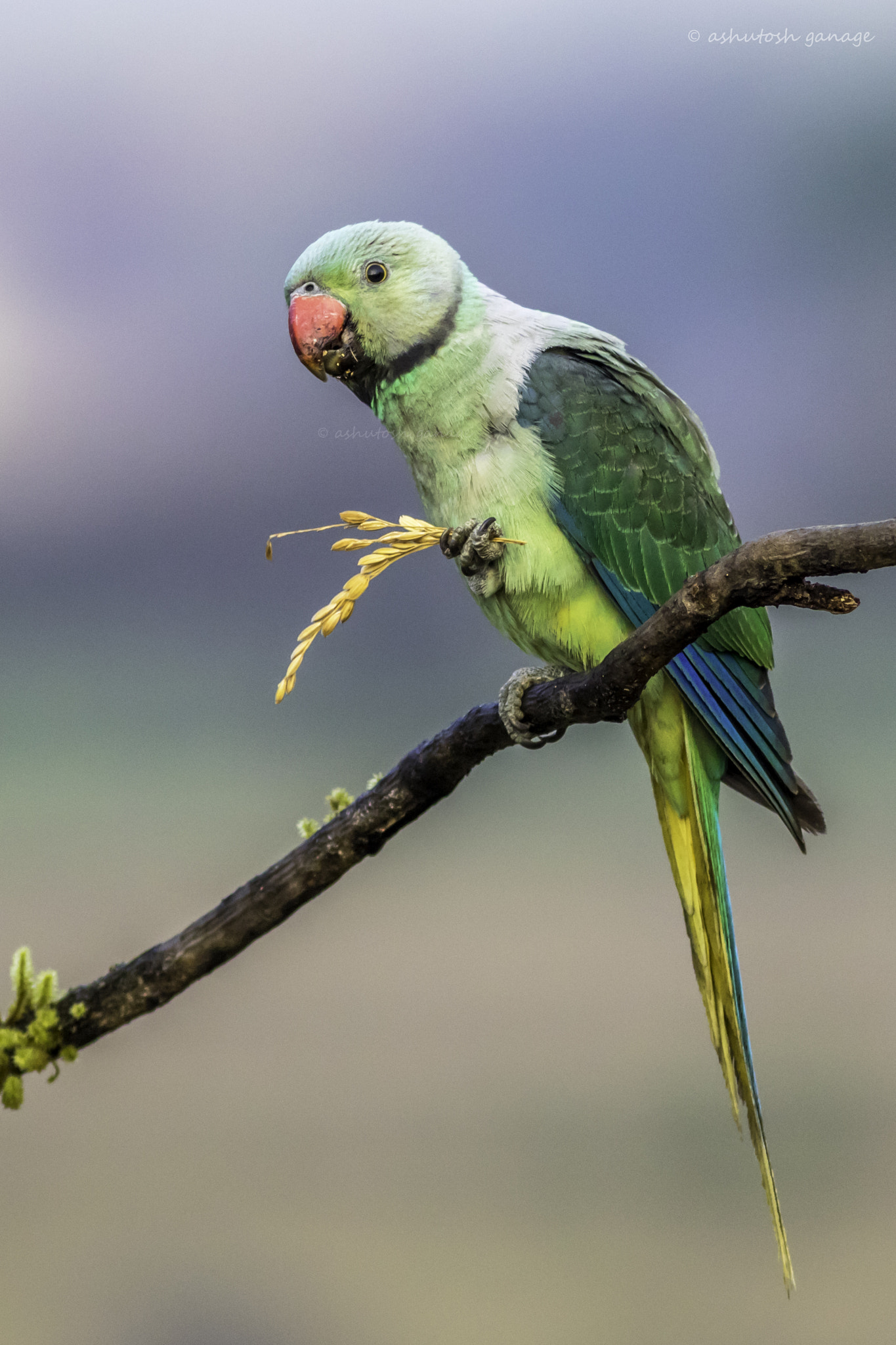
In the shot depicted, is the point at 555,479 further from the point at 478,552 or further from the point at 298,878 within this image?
the point at 298,878

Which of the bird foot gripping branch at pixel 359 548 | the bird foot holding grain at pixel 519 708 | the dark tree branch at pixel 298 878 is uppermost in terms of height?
the bird foot gripping branch at pixel 359 548

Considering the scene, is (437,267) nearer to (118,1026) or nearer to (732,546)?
(732,546)

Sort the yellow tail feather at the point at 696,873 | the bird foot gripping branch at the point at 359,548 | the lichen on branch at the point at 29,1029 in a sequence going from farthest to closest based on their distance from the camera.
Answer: the yellow tail feather at the point at 696,873
the lichen on branch at the point at 29,1029
the bird foot gripping branch at the point at 359,548

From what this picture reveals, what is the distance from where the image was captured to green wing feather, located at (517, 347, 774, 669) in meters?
1.23

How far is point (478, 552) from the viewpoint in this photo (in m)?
1.19

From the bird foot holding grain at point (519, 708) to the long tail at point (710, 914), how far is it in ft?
0.61

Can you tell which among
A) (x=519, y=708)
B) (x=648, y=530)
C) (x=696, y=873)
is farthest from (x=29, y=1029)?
(x=648, y=530)

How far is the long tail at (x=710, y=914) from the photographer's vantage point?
123 centimetres

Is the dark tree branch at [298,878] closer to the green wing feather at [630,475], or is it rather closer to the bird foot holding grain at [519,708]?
the bird foot holding grain at [519,708]

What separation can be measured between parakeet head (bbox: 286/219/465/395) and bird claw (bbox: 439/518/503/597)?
0.75ft

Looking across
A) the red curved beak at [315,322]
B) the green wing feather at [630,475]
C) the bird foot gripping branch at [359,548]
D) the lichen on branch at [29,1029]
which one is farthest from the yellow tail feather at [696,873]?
the lichen on branch at [29,1029]

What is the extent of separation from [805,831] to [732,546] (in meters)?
0.38

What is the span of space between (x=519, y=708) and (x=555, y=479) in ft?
0.93

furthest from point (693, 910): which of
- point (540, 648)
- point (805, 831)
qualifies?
point (540, 648)
